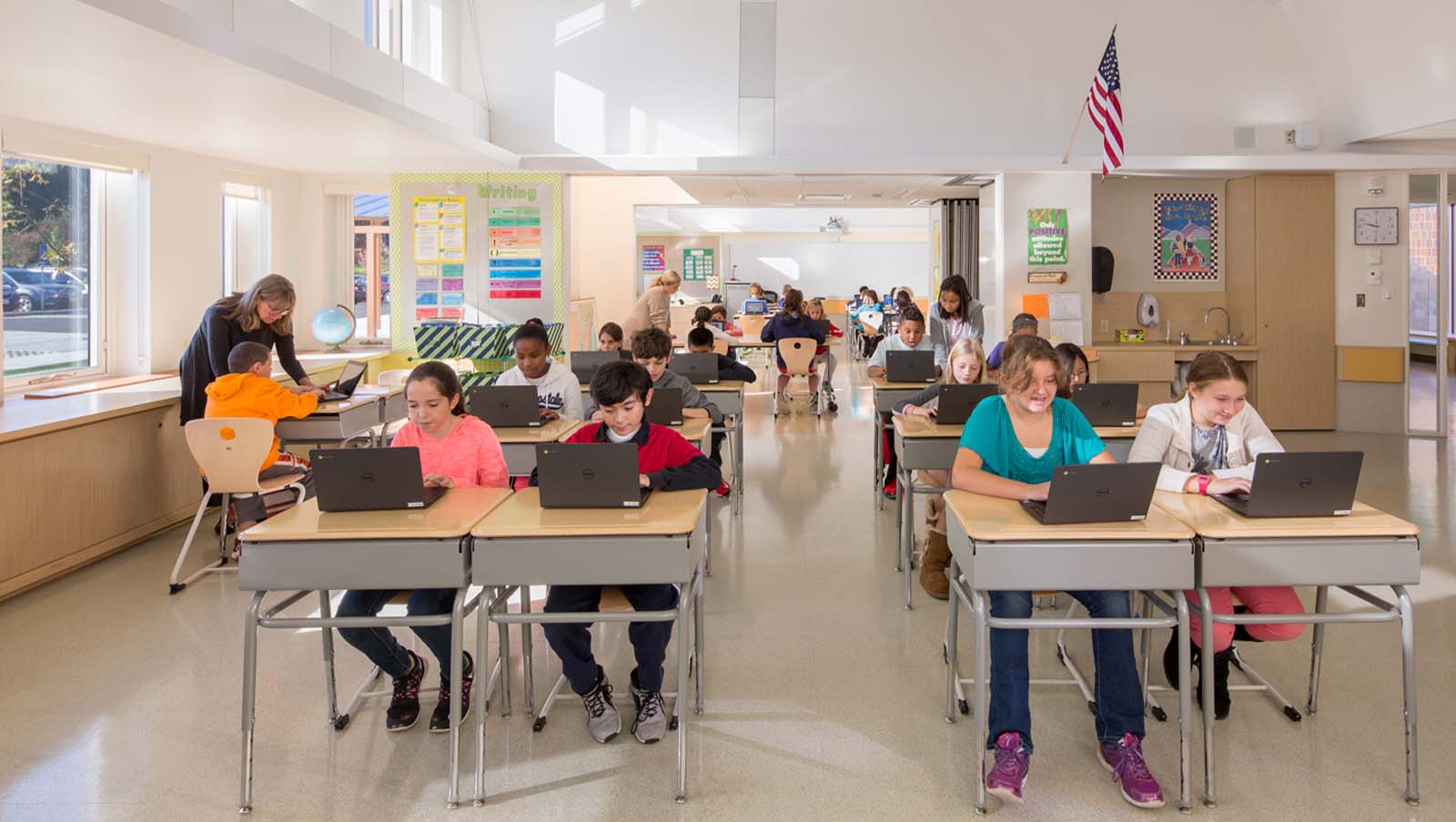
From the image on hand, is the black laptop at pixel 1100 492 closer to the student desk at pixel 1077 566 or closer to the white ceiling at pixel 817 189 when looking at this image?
the student desk at pixel 1077 566

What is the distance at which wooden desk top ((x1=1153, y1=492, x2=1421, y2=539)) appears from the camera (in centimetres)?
293

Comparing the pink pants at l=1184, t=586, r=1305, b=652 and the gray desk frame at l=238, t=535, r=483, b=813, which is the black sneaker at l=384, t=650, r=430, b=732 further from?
the pink pants at l=1184, t=586, r=1305, b=652

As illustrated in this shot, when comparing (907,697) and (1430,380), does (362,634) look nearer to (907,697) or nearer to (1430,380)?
(907,697)

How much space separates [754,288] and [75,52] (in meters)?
16.2

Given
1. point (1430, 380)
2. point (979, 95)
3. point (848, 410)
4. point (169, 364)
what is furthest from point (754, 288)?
point (169, 364)

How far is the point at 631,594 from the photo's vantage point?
3398 millimetres

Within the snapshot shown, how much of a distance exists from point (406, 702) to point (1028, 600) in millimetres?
1947

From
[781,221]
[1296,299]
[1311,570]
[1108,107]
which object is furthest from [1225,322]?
[781,221]

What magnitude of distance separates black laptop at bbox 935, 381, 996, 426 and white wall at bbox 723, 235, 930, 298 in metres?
20.7

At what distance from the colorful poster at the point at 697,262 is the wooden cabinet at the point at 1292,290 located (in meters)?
16.2

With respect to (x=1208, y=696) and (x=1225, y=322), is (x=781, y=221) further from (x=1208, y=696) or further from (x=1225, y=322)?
(x=1208, y=696)

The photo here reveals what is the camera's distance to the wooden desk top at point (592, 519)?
9.80 ft

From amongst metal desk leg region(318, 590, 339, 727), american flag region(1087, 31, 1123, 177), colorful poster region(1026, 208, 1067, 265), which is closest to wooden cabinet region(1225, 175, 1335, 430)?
colorful poster region(1026, 208, 1067, 265)

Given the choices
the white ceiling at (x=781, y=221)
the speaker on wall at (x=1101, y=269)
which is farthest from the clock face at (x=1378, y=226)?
the white ceiling at (x=781, y=221)
